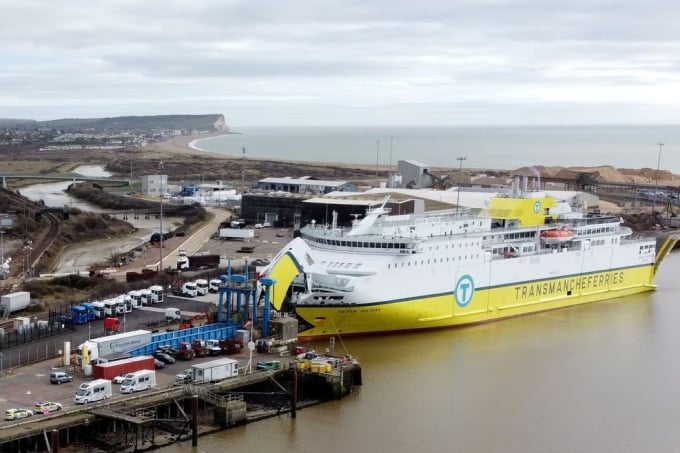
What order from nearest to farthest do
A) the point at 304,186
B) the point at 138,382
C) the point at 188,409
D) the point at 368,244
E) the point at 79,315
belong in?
the point at 138,382 → the point at 188,409 → the point at 79,315 → the point at 368,244 → the point at 304,186

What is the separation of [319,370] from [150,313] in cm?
896

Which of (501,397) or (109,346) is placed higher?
(109,346)

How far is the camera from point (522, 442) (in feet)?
69.9

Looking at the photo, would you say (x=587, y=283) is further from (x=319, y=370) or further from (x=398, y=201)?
(x=319, y=370)

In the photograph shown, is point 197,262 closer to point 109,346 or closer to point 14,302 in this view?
point 14,302

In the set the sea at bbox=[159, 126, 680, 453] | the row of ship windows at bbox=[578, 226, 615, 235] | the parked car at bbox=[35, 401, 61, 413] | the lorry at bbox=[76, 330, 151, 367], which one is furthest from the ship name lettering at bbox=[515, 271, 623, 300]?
the parked car at bbox=[35, 401, 61, 413]

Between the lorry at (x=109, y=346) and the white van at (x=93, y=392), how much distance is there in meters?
2.44

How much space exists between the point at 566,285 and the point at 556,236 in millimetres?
2431

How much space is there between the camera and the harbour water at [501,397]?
69.2 feet

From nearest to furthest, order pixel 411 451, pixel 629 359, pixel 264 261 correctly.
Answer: pixel 411 451, pixel 629 359, pixel 264 261

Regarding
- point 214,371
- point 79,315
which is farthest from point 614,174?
point 214,371

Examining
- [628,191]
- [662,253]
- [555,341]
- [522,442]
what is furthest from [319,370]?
[628,191]

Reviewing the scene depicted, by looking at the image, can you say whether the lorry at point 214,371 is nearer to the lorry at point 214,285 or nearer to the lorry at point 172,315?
the lorry at point 172,315

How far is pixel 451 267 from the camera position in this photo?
32781mm
